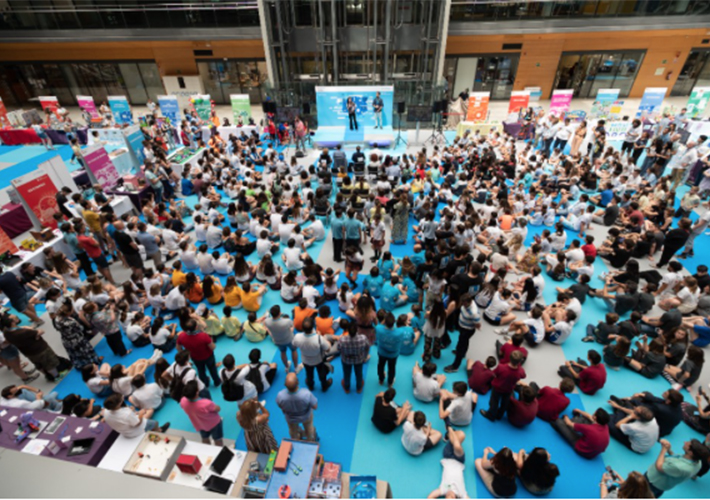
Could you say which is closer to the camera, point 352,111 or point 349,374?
point 349,374

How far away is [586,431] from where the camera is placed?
4793 mm

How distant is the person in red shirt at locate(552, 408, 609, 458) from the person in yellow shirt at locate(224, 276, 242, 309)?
5.89m

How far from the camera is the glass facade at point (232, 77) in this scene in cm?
2334

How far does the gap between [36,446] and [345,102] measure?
17.1 metres

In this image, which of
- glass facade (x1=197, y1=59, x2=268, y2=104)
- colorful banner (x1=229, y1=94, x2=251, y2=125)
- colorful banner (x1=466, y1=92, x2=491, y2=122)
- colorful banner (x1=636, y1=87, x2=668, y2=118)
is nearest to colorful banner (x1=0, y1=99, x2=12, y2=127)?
glass facade (x1=197, y1=59, x2=268, y2=104)

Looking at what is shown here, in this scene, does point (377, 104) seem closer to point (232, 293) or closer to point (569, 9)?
point (569, 9)

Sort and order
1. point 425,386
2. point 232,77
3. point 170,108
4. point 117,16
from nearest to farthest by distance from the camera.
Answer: point 425,386, point 170,108, point 117,16, point 232,77

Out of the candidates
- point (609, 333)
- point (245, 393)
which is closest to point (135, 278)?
point (245, 393)

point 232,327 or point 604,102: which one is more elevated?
point 604,102

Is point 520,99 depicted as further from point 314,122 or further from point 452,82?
point 314,122

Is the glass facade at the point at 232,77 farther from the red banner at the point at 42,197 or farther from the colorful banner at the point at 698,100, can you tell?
the colorful banner at the point at 698,100

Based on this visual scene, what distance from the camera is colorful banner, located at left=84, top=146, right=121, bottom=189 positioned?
11344 mm

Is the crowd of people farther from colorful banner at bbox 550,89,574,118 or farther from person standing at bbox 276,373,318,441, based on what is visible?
colorful banner at bbox 550,89,574,118

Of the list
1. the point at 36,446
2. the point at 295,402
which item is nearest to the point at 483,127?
the point at 295,402
